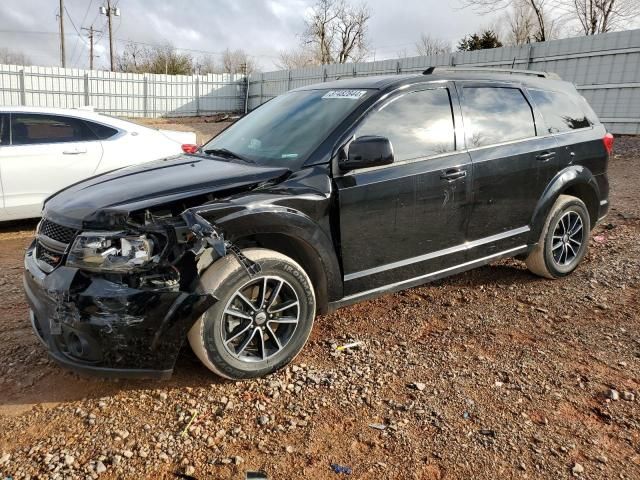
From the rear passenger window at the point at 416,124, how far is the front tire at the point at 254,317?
110 centimetres

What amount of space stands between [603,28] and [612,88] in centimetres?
1638

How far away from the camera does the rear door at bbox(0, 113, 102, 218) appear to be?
5938 mm

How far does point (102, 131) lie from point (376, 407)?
17.4ft

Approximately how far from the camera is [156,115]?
91.2 ft

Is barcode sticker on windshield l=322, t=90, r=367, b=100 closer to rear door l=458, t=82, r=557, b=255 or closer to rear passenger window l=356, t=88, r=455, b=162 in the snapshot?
rear passenger window l=356, t=88, r=455, b=162

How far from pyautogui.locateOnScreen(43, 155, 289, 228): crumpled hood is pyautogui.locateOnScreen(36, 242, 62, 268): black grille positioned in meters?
0.18

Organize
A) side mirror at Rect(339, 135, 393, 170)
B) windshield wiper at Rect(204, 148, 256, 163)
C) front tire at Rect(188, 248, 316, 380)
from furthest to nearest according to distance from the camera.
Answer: windshield wiper at Rect(204, 148, 256, 163) → side mirror at Rect(339, 135, 393, 170) → front tire at Rect(188, 248, 316, 380)

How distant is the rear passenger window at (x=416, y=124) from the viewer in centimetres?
350

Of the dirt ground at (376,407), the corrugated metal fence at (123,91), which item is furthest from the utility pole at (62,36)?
the dirt ground at (376,407)

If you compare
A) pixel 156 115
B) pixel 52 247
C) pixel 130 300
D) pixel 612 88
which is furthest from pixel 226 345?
pixel 156 115

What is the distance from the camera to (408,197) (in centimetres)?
352

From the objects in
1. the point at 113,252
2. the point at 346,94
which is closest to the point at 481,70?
the point at 346,94

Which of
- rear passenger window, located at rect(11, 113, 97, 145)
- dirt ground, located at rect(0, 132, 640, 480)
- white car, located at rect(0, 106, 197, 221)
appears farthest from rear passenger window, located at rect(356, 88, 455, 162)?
rear passenger window, located at rect(11, 113, 97, 145)

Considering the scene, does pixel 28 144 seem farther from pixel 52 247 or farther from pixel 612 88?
pixel 612 88
